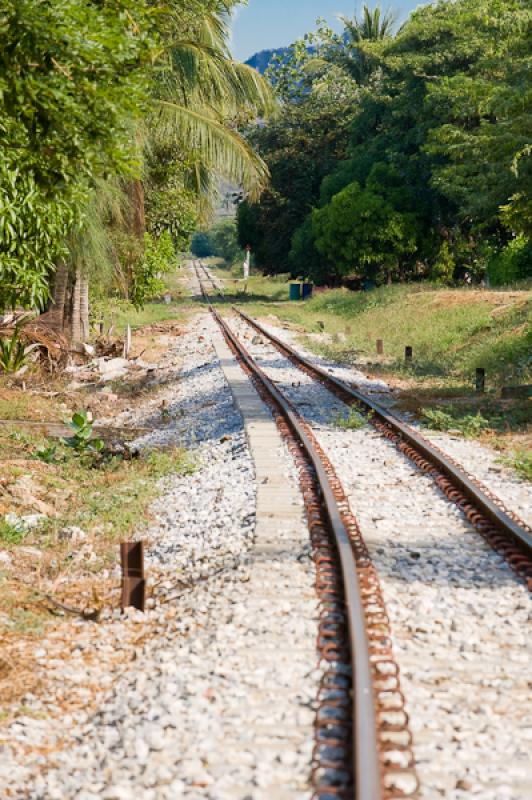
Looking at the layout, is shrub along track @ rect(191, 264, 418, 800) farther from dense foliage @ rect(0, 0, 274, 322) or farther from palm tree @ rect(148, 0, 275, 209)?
palm tree @ rect(148, 0, 275, 209)

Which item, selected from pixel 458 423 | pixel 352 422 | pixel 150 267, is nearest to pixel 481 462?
pixel 458 423

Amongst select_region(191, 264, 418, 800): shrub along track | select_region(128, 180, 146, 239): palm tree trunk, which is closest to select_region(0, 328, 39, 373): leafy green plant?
select_region(128, 180, 146, 239): palm tree trunk

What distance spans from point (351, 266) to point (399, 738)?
39545 millimetres

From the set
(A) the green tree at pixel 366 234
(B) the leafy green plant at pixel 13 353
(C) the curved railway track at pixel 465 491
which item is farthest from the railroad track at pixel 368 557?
(A) the green tree at pixel 366 234

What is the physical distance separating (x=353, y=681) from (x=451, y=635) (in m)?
0.98

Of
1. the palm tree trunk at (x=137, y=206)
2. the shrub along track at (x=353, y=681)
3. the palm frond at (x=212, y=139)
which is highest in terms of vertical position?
the palm frond at (x=212, y=139)

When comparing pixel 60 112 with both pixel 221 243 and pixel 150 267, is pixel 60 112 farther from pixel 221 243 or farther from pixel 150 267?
pixel 221 243

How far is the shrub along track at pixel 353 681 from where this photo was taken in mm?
3711

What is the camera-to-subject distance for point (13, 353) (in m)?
17.3

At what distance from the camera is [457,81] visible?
3350 cm

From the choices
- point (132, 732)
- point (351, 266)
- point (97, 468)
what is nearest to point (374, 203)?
Result: point (351, 266)

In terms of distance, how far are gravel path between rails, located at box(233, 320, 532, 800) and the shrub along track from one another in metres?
0.10

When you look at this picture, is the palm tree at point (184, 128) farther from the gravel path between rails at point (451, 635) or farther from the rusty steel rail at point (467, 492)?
the gravel path between rails at point (451, 635)

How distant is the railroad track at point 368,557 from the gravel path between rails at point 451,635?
10cm
